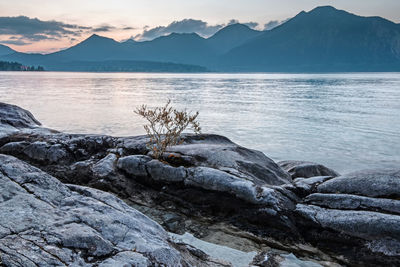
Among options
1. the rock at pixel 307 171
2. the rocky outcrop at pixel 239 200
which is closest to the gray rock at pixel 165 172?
the rocky outcrop at pixel 239 200

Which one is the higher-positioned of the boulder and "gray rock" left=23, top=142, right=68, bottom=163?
"gray rock" left=23, top=142, right=68, bottom=163

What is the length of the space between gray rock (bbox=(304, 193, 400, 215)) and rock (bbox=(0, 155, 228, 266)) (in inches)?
168

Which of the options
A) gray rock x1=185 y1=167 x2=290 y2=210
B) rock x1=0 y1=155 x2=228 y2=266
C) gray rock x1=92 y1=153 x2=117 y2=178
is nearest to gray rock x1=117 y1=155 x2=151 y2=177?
gray rock x1=92 y1=153 x2=117 y2=178

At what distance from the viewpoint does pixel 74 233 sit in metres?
5.02

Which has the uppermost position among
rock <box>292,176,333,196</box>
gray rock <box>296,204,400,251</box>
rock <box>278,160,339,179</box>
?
rock <box>292,176,333,196</box>

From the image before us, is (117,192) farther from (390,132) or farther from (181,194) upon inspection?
(390,132)

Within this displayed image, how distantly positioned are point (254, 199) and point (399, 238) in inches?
142

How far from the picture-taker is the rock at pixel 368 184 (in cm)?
905

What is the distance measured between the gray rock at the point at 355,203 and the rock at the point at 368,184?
17.1 inches

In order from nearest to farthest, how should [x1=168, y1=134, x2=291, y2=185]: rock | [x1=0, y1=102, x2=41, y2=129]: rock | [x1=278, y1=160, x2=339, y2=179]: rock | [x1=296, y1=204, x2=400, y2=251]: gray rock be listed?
[x1=296, y1=204, x2=400, y2=251]: gray rock → [x1=168, y1=134, x2=291, y2=185]: rock → [x1=278, y1=160, x2=339, y2=179]: rock → [x1=0, y1=102, x2=41, y2=129]: rock

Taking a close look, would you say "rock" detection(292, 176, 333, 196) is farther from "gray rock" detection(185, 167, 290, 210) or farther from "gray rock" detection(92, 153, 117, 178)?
"gray rock" detection(92, 153, 117, 178)

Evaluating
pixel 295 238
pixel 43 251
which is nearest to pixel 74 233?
pixel 43 251

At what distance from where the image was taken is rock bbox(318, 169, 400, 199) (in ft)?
29.7

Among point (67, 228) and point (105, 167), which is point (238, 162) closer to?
point (105, 167)
